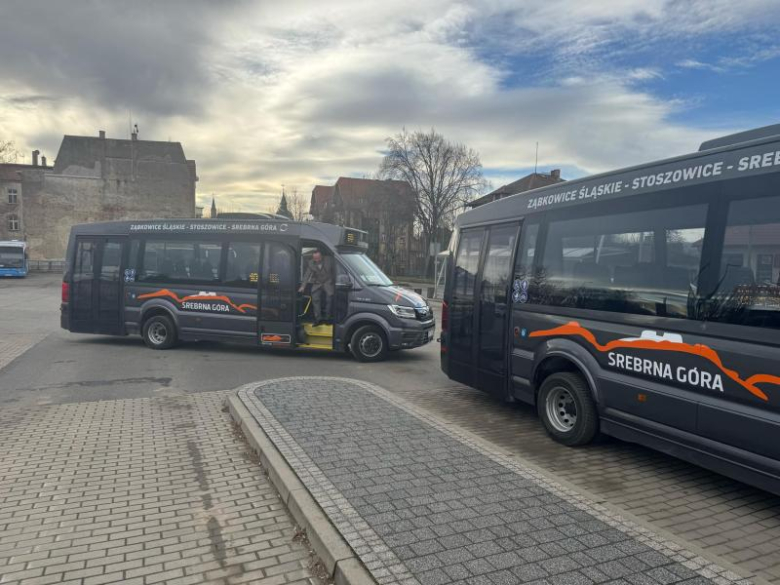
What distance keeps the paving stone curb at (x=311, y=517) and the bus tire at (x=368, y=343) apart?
484cm

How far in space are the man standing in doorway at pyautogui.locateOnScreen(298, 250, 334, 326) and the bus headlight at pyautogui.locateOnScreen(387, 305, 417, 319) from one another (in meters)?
1.24

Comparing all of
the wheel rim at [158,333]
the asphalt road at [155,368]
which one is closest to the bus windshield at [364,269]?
the asphalt road at [155,368]

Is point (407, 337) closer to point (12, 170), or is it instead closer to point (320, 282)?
point (320, 282)

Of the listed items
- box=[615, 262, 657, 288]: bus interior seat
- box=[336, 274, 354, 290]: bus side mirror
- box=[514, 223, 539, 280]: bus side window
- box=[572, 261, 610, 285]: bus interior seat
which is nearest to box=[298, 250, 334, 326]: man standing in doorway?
box=[336, 274, 354, 290]: bus side mirror

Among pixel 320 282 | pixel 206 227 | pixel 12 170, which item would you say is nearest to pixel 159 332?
pixel 206 227

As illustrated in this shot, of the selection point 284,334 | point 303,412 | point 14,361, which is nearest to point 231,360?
point 284,334

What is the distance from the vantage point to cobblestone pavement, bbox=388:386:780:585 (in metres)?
3.83

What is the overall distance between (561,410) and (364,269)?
19.1ft

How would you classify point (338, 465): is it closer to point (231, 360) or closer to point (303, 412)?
point (303, 412)

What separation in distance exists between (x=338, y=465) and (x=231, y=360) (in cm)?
657

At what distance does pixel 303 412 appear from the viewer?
644 centimetres

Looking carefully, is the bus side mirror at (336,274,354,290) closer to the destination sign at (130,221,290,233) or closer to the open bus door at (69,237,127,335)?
the destination sign at (130,221,290,233)

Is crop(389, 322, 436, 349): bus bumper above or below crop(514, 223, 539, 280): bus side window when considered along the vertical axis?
below

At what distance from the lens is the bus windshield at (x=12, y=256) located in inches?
1582
